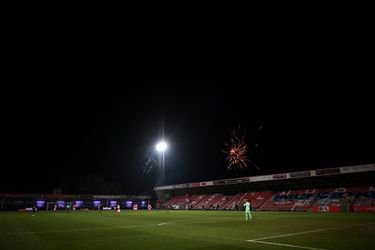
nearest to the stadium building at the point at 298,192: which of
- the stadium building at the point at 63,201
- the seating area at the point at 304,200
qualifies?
the seating area at the point at 304,200

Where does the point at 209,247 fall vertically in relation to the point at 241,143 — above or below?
below

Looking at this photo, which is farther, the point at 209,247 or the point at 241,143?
the point at 241,143

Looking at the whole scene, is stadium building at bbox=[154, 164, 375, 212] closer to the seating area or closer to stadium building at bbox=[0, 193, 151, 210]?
the seating area

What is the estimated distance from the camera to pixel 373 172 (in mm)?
46719

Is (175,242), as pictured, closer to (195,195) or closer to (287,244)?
(287,244)

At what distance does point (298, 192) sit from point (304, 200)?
4711mm

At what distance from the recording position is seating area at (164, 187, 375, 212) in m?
43.4

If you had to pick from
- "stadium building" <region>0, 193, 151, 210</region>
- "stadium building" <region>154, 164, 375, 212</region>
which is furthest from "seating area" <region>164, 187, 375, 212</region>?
"stadium building" <region>0, 193, 151, 210</region>

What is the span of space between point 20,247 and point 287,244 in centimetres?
1136

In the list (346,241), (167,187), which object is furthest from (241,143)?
(167,187)

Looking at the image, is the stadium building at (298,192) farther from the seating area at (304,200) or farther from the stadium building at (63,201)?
the stadium building at (63,201)

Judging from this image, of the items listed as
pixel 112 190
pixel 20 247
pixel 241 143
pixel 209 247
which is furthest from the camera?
pixel 112 190

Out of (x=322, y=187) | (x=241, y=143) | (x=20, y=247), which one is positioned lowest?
(x=20, y=247)

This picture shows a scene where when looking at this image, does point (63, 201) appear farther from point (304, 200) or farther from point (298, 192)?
point (304, 200)
